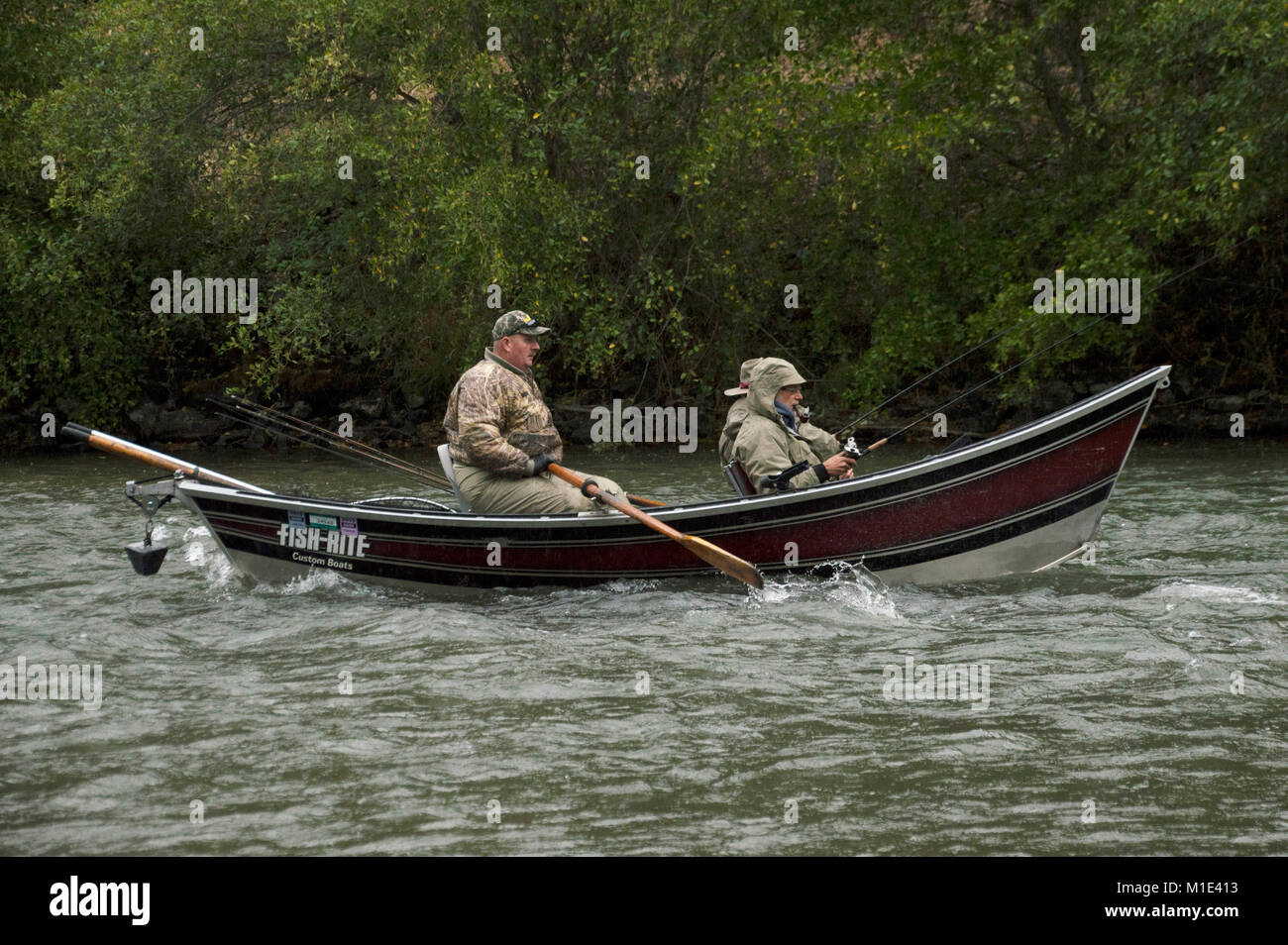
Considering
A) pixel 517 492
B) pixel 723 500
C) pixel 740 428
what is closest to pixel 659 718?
pixel 723 500

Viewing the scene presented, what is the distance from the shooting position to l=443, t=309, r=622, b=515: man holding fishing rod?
28.8 ft

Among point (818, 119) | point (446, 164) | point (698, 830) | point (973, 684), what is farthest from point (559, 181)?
point (698, 830)

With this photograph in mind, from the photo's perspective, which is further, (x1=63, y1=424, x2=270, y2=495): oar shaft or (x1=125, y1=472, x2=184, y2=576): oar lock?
(x1=63, y1=424, x2=270, y2=495): oar shaft

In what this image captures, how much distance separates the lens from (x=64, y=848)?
479 cm

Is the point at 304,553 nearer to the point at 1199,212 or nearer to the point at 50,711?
the point at 50,711

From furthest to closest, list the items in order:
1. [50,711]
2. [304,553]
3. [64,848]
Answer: [304,553] → [50,711] → [64,848]

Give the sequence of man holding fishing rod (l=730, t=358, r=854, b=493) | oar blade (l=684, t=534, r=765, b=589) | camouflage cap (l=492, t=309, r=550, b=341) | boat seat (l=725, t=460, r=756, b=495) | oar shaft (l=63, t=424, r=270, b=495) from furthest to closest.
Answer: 1. boat seat (l=725, t=460, r=756, b=495)
2. camouflage cap (l=492, t=309, r=550, b=341)
3. man holding fishing rod (l=730, t=358, r=854, b=493)
4. oar shaft (l=63, t=424, r=270, b=495)
5. oar blade (l=684, t=534, r=765, b=589)

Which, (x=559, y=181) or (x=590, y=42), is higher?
(x=590, y=42)

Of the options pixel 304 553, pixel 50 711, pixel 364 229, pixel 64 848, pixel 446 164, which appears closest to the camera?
pixel 64 848

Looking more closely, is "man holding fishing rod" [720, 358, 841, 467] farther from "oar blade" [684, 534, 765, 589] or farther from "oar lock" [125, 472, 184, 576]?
"oar lock" [125, 472, 184, 576]

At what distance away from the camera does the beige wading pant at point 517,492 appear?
895 centimetres

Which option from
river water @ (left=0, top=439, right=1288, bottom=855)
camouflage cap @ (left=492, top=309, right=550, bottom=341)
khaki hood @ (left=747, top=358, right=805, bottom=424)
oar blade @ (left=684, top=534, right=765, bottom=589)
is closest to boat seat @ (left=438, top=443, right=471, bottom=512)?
river water @ (left=0, top=439, right=1288, bottom=855)

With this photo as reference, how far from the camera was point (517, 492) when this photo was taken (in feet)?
29.4

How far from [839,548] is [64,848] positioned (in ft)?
15.9
